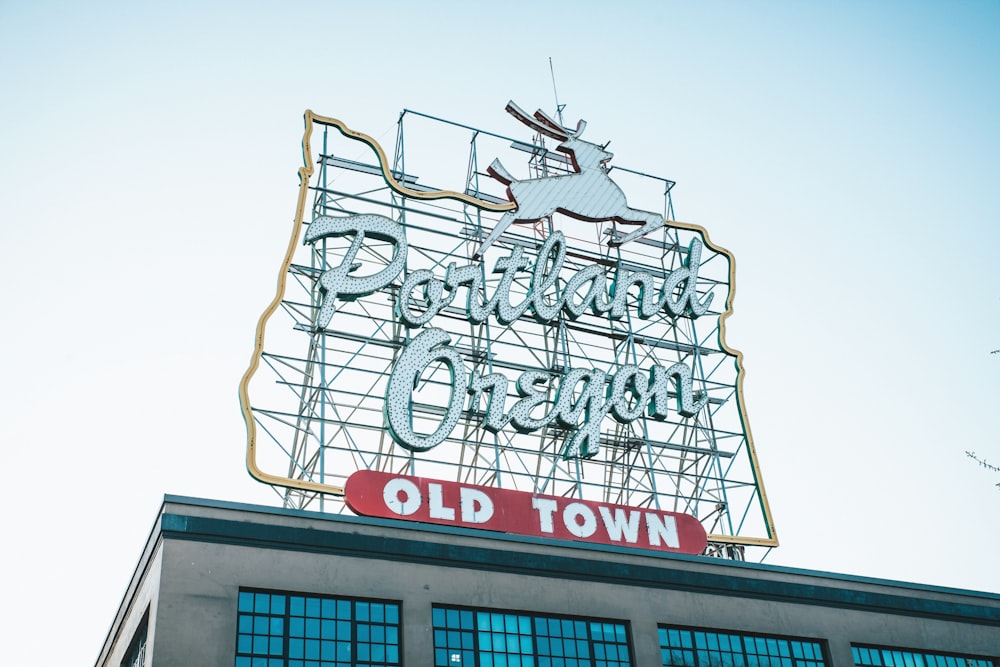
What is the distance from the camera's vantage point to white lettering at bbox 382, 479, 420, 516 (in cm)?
2961

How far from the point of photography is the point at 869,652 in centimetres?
3241

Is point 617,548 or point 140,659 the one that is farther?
point 617,548

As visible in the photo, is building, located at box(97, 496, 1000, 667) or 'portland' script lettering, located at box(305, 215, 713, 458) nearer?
building, located at box(97, 496, 1000, 667)

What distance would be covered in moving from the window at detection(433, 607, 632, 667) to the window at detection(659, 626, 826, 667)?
135 cm

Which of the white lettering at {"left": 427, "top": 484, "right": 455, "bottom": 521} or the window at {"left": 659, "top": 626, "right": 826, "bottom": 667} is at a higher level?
the white lettering at {"left": 427, "top": 484, "right": 455, "bottom": 521}

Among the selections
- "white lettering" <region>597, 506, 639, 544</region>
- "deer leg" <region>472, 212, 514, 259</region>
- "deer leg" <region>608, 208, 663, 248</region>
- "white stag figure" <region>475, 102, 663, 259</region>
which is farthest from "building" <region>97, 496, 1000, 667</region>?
"deer leg" <region>608, 208, 663, 248</region>

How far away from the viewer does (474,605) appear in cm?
2820

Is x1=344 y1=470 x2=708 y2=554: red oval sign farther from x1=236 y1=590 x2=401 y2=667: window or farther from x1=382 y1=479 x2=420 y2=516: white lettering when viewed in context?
x1=236 y1=590 x2=401 y2=667: window

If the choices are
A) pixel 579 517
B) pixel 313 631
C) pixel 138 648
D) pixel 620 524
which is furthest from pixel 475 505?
pixel 138 648

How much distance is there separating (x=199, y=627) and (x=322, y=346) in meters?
10.6

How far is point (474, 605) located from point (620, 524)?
18.6 ft

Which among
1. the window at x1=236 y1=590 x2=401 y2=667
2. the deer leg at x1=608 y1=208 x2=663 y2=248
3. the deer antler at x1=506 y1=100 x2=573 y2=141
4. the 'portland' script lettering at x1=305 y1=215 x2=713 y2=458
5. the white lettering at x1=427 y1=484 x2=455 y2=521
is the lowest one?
the window at x1=236 y1=590 x2=401 y2=667

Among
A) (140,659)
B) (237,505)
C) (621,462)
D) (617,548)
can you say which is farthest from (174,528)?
(621,462)

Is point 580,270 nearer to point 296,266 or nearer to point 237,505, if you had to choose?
point 296,266
